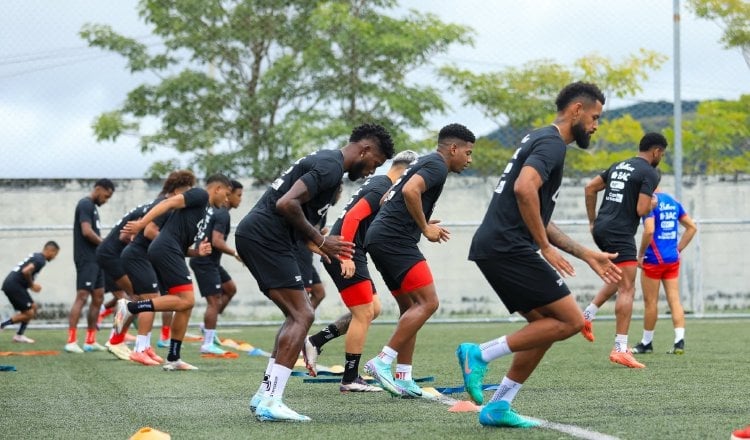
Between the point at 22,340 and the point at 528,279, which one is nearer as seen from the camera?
the point at 528,279

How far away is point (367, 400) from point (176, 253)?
4.08 metres

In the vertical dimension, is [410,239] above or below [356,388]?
above

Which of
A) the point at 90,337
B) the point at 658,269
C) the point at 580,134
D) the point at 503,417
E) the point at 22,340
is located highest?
the point at 580,134

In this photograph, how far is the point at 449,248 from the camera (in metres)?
22.9

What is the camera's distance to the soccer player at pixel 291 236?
7453 millimetres

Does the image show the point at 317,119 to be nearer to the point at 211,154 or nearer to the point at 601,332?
the point at 211,154

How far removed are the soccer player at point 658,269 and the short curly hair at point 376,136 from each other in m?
5.39

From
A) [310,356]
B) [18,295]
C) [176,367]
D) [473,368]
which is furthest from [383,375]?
[18,295]

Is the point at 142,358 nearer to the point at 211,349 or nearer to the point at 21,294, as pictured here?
the point at 211,349

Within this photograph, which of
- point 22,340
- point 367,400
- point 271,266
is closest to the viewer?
point 271,266

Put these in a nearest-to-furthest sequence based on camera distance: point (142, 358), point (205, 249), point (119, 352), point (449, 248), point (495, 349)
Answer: point (495, 349) → point (142, 358) → point (119, 352) → point (205, 249) → point (449, 248)

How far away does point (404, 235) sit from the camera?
9250 mm

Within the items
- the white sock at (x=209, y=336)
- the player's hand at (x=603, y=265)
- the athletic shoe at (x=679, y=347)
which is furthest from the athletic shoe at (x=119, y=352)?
the player's hand at (x=603, y=265)

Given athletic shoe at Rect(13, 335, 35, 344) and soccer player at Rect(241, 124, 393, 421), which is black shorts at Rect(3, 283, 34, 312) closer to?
athletic shoe at Rect(13, 335, 35, 344)
